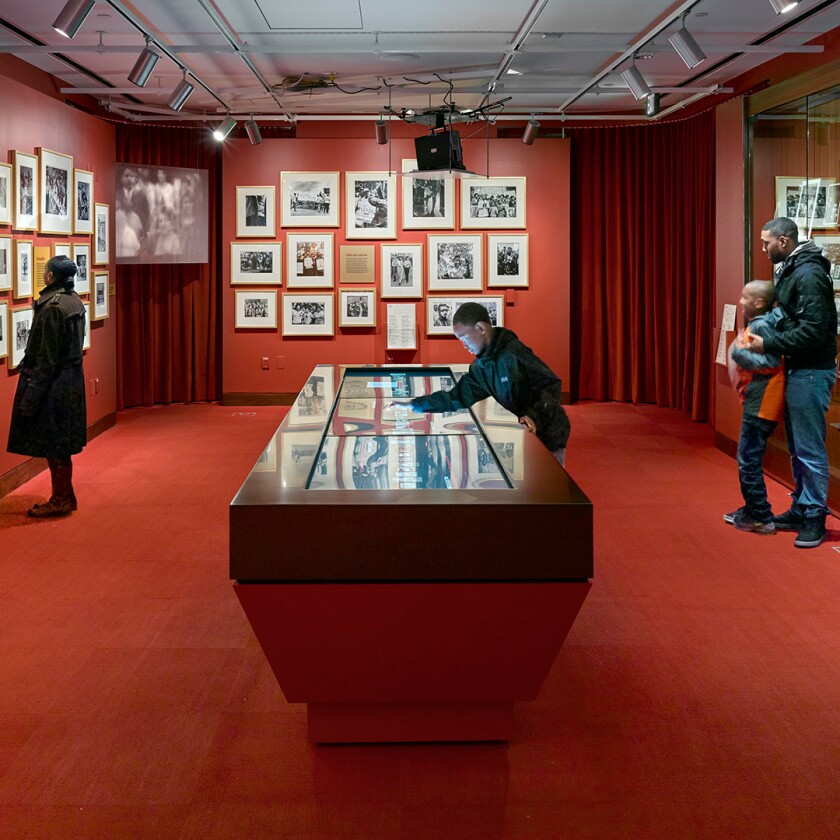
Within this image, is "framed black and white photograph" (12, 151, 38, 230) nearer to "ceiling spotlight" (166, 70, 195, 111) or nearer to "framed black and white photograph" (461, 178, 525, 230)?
"ceiling spotlight" (166, 70, 195, 111)

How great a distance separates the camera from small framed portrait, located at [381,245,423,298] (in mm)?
12859

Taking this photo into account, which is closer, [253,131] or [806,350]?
[806,350]

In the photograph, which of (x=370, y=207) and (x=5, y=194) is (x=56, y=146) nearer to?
(x=5, y=194)

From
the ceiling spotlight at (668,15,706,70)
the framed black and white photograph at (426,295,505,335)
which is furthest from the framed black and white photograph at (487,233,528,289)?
the ceiling spotlight at (668,15,706,70)

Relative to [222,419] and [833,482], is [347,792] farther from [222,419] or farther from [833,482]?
[222,419]

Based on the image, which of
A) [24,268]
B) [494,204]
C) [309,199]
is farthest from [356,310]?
[24,268]

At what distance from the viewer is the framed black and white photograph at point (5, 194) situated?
812 cm

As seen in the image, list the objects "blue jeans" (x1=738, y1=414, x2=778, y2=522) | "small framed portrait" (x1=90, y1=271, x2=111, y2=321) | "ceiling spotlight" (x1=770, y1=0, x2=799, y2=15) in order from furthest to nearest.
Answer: "small framed portrait" (x1=90, y1=271, x2=111, y2=321), "blue jeans" (x1=738, y1=414, x2=778, y2=522), "ceiling spotlight" (x1=770, y1=0, x2=799, y2=15)

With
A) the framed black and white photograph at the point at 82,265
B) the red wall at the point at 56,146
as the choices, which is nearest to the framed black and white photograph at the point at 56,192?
the red wall at the point at 56,146

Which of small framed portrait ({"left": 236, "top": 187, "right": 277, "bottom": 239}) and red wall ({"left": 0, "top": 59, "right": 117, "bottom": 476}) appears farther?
small framed portrait ({"left": 236, "top": 187, "right": 277, "bottom": 239})

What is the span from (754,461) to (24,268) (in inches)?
225

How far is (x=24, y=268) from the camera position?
8.66 meters

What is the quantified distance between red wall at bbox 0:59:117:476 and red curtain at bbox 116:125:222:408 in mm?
1146

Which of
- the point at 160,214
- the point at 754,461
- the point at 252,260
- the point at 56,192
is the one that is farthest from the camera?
the point at 252,260
